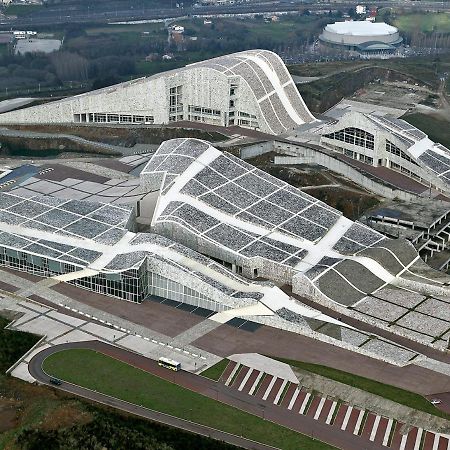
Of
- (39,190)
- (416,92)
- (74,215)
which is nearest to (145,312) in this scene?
(74,215)

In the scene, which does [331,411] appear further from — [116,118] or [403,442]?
[116,118]

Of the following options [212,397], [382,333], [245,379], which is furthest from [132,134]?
[212,397]

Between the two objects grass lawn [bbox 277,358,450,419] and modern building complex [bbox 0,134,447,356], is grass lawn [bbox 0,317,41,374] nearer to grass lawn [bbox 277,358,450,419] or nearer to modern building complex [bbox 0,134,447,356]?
modern building complex [bbox 0,134,447,356]

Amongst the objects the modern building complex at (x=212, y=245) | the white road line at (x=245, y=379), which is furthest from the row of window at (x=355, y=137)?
the white road line at (x=245, y=379)

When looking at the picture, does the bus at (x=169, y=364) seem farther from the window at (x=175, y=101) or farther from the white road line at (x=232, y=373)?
the window at (x=175, y=101)

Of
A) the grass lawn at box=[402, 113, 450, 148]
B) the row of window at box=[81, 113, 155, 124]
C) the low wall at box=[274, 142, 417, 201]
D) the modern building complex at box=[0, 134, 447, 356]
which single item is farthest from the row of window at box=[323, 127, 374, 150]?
the row of window at box=[81, 113, 155, 124]
